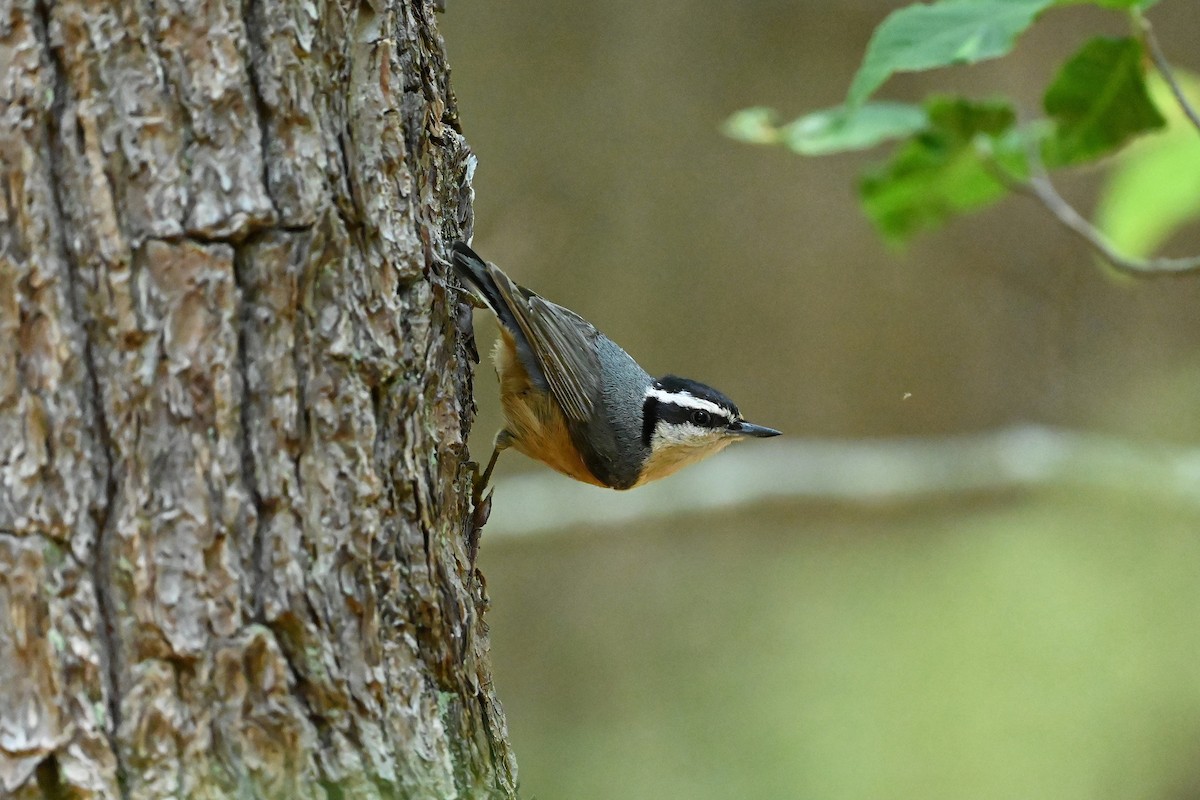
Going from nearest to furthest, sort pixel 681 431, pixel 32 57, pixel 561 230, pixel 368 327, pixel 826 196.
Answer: pixel 32 57 → pixel 368 327 → pixel 681 431 → pixel 561 230 → pixel 826 196

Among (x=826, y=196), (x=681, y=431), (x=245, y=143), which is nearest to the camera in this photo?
(x=245, y=143)

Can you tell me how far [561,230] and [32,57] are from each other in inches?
193

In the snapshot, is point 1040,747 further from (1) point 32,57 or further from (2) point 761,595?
(1) point 32,57

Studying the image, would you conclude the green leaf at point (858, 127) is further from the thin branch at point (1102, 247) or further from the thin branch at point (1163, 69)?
the thin branch at point (1163, 69)

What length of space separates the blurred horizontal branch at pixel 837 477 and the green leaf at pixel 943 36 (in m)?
4.09

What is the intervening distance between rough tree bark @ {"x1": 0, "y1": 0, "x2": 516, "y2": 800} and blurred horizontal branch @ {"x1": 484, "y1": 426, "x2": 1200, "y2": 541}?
4.53 meters

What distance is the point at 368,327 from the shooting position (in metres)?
1.82

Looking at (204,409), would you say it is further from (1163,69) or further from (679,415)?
(1163,69)

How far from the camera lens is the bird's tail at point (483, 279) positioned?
2.47 m

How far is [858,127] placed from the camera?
10.3ft

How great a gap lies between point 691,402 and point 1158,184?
1.59 meters

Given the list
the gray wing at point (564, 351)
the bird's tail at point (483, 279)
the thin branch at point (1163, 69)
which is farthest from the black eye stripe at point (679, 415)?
the thin branch at point (1163, 69)

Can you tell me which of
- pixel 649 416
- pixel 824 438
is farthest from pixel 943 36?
pixel 824 438

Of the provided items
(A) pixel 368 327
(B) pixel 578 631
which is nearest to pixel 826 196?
(B) pixel 578 631
